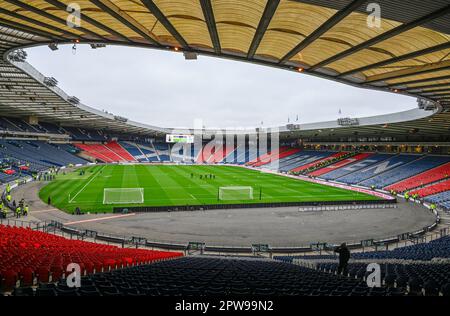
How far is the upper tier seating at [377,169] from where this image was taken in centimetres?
5679

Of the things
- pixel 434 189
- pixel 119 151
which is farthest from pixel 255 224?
pixel 119 151

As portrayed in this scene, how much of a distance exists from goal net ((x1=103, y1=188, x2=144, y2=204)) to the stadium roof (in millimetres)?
20416

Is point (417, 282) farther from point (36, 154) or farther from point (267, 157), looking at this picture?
point (267, 157)

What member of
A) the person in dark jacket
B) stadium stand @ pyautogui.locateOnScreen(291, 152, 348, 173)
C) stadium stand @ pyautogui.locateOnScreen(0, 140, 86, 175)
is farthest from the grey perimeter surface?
stadium stand @ pyautogui.locateOnScreen(291, 152, 348, 173)

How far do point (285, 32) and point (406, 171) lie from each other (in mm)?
52302

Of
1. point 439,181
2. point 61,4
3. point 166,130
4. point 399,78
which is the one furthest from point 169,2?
point 166,130

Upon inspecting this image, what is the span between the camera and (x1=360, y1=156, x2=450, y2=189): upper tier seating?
5129 cm

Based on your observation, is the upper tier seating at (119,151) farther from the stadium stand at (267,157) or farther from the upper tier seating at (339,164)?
the upper tier seating at (339,164)

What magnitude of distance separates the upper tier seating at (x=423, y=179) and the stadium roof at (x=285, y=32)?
34.7 meters

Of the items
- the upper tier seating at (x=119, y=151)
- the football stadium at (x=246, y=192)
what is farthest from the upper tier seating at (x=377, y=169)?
the upper tier seating at (x=119, y=151)

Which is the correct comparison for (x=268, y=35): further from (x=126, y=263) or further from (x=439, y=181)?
(x=439, y=181)

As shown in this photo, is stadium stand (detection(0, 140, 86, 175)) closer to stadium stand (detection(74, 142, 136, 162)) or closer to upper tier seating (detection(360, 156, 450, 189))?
stadium stand (detection(74, 142, 136, 162))

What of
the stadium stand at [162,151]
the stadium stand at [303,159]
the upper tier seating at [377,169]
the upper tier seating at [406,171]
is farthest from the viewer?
the stadium stand at [162,151]

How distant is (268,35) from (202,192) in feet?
107
